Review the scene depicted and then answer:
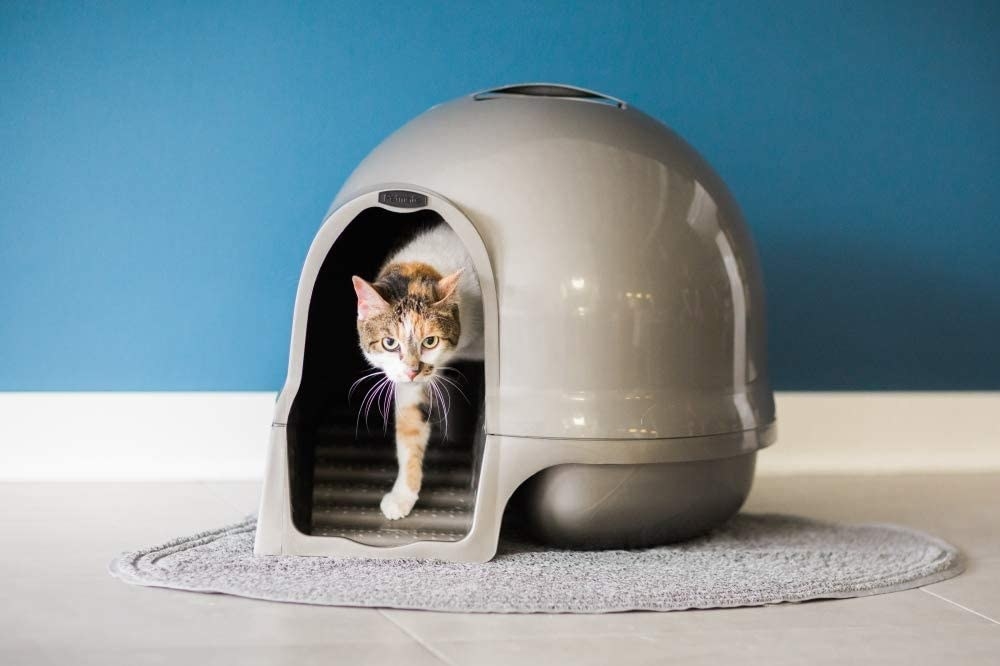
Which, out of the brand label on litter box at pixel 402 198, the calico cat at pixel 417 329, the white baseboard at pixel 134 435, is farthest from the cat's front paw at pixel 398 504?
the white baseboard at pixel 134 435

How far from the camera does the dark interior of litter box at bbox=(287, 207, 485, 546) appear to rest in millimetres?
1655

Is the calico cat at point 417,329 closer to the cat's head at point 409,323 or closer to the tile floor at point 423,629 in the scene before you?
the cat's head at point 409,323

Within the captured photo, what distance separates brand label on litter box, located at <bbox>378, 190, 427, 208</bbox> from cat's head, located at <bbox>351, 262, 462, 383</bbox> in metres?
0.12

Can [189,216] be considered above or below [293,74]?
below

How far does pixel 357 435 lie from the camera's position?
6.00ft

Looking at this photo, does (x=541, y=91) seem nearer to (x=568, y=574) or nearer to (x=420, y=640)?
(x=568, y=574)

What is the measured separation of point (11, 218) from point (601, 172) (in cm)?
126

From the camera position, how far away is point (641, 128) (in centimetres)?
170

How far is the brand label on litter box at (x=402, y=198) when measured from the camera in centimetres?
159

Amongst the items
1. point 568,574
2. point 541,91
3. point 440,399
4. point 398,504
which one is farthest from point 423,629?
point 541,91

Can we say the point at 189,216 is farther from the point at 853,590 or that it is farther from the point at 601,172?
the point at 853,590

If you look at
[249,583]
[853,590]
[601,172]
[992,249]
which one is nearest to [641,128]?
[601,172]

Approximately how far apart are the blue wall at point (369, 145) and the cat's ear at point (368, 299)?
633 millimetres

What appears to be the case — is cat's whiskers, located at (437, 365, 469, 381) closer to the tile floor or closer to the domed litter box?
the domed litter box
